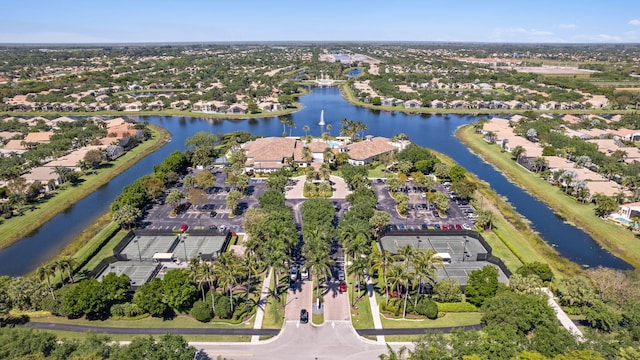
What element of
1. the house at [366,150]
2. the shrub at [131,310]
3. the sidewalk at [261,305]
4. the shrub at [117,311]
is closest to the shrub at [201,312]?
the sidewalk at [261,305]

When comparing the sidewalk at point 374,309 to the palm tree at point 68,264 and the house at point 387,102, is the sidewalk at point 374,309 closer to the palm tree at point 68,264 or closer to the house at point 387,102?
the palm tree at point 68,264

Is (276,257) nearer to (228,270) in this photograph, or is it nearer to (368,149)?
(228,270)

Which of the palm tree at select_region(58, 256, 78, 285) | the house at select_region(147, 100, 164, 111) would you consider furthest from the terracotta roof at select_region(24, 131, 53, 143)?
the palm tree at select_region(58, 256, 78, 285)

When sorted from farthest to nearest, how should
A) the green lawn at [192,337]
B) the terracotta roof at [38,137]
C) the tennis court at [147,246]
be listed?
the terracotta roof at [38,137], the tennis court at [147,246], the green lawn at [192,337]

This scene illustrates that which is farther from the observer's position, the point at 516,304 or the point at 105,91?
the point at 105,91

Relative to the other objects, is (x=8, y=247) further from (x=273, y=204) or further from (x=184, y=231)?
(x=273, y=204)

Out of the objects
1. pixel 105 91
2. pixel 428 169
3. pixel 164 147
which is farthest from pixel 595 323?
pixel 105 91

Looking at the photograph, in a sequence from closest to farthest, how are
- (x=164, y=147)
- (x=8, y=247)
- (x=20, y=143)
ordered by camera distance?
1. (x=8, y=247)
2. (x=20, y=143)
3. (x=164, y=147)
